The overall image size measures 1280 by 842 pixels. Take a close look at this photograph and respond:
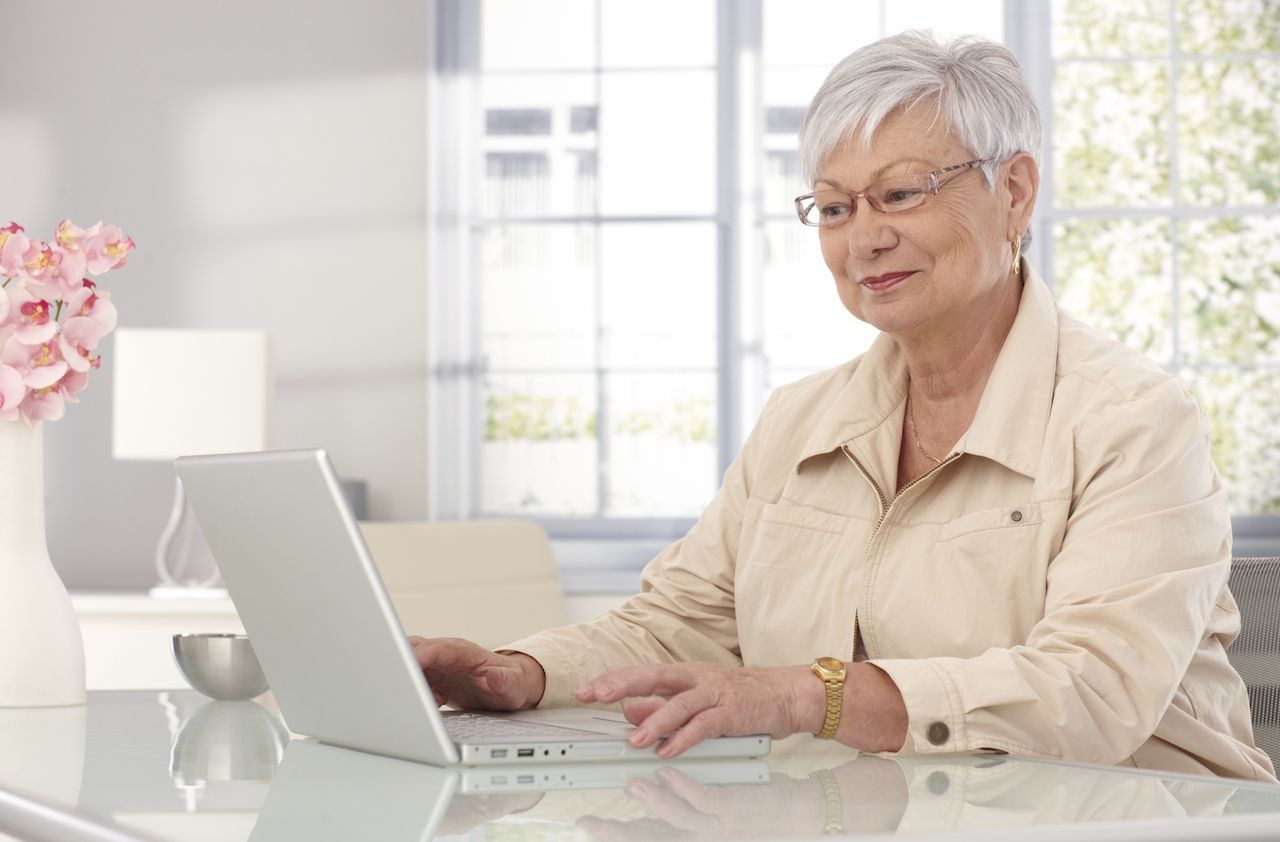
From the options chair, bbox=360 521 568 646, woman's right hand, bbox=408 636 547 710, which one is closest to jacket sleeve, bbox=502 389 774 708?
woman's right hand, bbox=408 636 547 710

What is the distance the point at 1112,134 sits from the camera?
4438 millimetres

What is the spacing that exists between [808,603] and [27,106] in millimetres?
3707

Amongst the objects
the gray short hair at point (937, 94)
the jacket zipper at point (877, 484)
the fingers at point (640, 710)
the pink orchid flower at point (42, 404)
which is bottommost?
the fingers at point (640, 710)

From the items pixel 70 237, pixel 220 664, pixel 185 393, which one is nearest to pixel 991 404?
pixel 220 664

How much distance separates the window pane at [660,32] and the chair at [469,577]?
69.3 inches

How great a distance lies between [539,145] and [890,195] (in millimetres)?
3000

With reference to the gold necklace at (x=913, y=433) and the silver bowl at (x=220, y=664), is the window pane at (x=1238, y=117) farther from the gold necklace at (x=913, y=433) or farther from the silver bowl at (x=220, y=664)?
the silver bowl at (x=220, y=664)

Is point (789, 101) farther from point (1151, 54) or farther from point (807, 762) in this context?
point (807, 762)

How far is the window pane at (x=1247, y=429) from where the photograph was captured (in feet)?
14.4

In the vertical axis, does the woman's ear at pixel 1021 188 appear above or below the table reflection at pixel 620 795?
above

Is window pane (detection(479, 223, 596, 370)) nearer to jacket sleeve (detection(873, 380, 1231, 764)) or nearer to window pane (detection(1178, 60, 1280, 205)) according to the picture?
window pane (detection(1178, 60, 1280, 205))

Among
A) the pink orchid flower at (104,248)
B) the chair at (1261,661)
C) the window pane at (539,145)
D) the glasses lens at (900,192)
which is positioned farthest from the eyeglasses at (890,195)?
the window pane at (539,145)

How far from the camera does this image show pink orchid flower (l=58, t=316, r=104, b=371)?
167 cm

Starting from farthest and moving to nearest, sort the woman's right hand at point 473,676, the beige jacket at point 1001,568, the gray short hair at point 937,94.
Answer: the gray short hair at point 937,94 → the woman's right hand at point 473,676 → the beige jacket at point 1001,568
